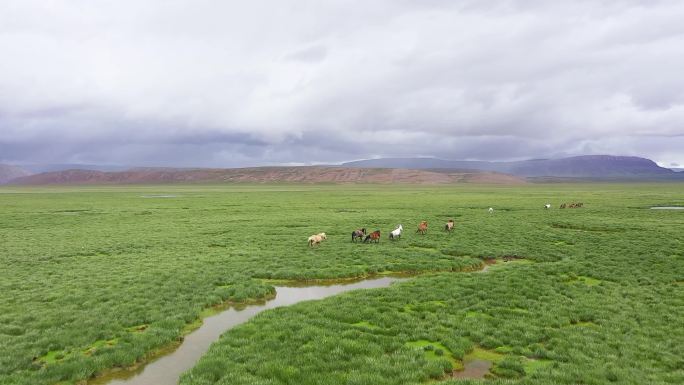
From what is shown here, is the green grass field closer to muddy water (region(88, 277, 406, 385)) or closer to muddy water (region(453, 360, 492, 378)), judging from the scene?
muddy water (region(453, 360, 492, 378))

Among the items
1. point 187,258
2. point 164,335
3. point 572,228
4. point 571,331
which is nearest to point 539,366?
point 571,331

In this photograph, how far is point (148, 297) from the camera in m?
19.6

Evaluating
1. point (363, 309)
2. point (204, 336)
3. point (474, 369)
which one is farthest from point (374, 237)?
point (474, 369)

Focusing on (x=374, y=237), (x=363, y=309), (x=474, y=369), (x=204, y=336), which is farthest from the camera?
(x=374, y=237)

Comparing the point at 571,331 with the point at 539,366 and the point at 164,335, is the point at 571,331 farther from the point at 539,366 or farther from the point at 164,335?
the point at 164,335

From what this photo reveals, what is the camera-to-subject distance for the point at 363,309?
56.5ft

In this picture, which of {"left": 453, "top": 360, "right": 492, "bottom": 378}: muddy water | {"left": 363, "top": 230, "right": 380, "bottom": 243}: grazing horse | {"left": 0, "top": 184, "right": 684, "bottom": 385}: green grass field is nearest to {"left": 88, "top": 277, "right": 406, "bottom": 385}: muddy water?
{"left": 0, "top": 184, "right": 684, "bottom": 385}: green grass field

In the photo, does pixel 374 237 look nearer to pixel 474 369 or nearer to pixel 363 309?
pixel 363 309

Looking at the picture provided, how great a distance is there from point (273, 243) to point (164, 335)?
20583 mm

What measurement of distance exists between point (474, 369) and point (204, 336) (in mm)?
9908

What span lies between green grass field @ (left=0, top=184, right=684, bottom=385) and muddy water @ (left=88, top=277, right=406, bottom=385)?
0.62 m

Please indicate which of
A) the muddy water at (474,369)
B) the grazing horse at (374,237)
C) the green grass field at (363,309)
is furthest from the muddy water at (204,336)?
the grazing horse at (374,237)

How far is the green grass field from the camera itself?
39.7 feet

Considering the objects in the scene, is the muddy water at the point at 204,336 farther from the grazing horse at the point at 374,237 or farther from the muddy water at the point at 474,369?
the grazing horse at the point at 374,237
